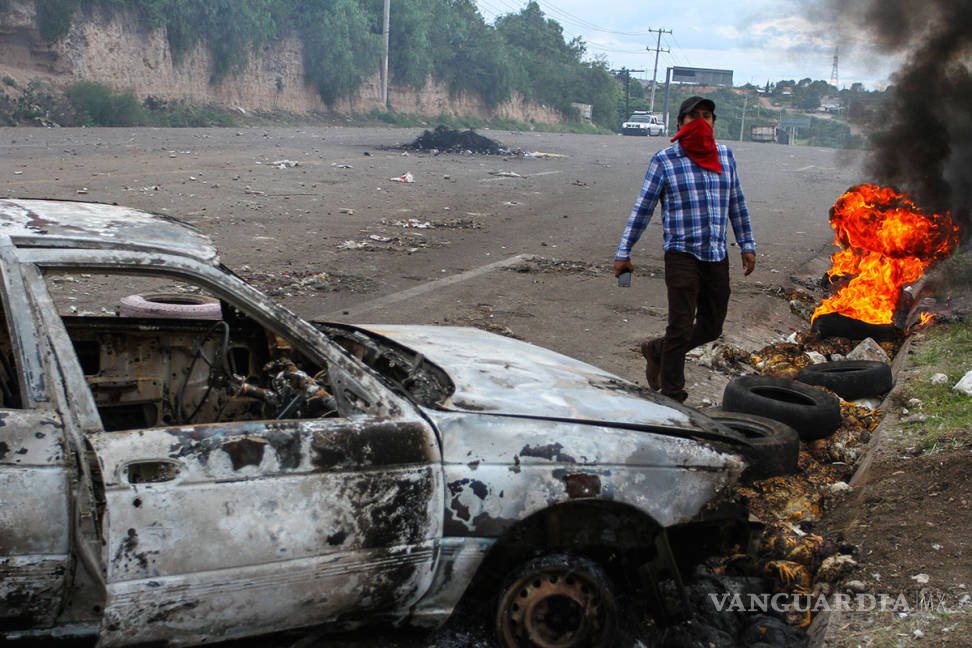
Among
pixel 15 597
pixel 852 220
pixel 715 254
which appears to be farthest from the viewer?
pixel 852 220

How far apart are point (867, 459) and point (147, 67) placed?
34348mm

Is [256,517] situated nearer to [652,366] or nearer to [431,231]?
[652,366]

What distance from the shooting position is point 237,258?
8953 millimetres

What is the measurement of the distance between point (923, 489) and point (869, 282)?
445cm

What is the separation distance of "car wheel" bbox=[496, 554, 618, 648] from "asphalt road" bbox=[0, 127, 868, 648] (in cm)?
28

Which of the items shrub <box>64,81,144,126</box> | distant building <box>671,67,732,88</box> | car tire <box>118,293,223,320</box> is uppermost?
distant building <box>671,67,732,88</box>

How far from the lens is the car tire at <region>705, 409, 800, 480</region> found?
168 inches

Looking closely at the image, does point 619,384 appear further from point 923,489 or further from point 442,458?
point 923,489

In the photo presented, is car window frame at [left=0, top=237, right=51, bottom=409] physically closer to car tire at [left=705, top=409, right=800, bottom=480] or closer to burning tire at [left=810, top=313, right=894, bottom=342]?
car tire at [left=705, top=409, right=800, bottom=480]

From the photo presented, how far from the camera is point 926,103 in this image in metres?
11.8

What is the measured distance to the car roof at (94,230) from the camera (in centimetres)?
254

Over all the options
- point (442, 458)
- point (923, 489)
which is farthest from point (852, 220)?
point (442, 458)

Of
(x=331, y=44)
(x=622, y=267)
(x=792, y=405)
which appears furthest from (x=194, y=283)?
(x=331, y=44)

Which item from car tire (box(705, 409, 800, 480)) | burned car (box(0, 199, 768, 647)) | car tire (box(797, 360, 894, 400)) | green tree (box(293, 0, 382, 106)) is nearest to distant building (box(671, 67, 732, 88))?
green tree (box(293, 0, 382, 106))
